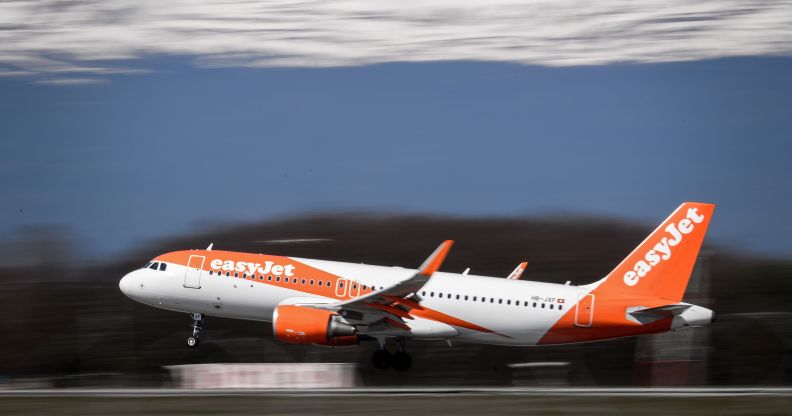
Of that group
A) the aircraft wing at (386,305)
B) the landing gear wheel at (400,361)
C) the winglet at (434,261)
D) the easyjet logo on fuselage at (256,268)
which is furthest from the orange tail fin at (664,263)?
the easyjet logo on fuselage at (256,268)

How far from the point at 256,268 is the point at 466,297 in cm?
766

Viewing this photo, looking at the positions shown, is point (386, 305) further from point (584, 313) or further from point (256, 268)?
point (584, 313)

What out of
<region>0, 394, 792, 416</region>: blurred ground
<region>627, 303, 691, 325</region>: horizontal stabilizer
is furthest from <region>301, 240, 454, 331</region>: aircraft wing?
<region>627, 303, 691, 325</region>: horizontal stabilizer

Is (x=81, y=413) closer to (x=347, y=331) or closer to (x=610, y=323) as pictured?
(x=347, y=331)

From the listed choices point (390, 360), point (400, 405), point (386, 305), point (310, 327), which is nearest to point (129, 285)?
point (310, 327)

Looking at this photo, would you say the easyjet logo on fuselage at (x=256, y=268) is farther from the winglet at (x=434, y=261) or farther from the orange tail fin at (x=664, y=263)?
the orange tail fin at (x=664, y=263)

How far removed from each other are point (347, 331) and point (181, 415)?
1002cm

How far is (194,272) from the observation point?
35.2 meters

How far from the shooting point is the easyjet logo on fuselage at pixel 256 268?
34562mm

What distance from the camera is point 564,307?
34.2m

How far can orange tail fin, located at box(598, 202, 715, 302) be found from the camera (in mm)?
34344

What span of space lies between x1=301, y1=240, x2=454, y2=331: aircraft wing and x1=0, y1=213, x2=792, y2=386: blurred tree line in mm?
9376

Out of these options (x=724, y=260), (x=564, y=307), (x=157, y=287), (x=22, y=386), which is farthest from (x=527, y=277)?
(x=22, y=386)

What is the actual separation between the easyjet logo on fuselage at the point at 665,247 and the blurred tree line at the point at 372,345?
10.1 metres
